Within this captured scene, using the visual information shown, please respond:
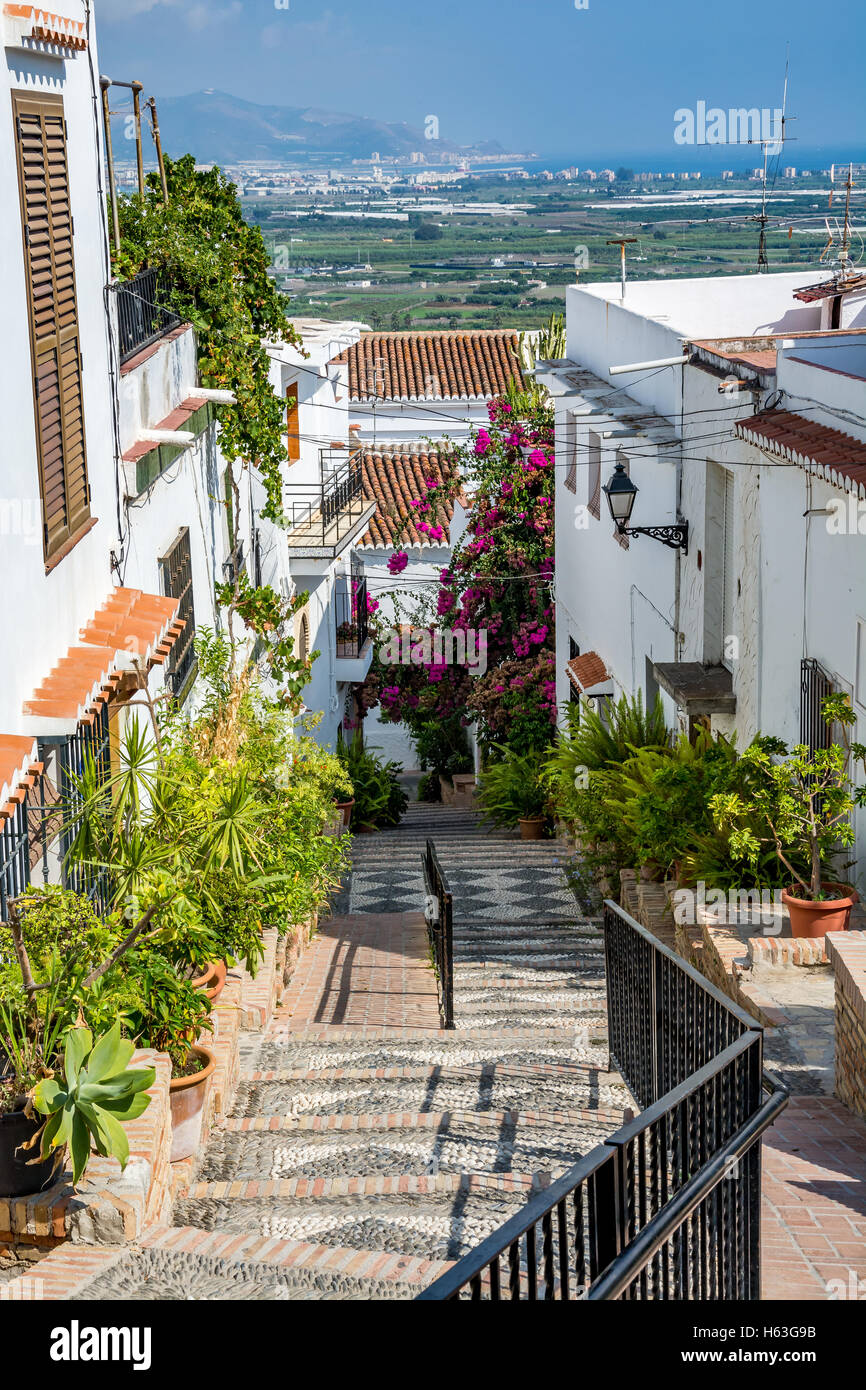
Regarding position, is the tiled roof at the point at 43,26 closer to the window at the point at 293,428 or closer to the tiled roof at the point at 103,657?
the tiled roof at the point at 103,657

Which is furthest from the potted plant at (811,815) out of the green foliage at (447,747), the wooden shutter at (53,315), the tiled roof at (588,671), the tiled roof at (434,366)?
the tiled roof at (434,366)

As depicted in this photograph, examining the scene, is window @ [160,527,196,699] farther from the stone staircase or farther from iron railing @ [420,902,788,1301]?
iron railing @ [420,902,788,1301]

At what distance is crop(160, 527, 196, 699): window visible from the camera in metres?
10.6

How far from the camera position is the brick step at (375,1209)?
5.42 meters

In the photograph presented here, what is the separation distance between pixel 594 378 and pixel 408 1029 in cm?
1092

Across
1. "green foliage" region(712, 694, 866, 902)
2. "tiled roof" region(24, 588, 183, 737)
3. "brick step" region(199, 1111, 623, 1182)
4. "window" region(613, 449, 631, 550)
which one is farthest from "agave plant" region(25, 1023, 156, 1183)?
"window" region(613, 449, 631, 550)

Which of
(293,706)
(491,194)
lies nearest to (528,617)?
(293,706)

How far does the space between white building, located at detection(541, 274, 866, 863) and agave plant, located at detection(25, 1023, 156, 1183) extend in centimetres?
544

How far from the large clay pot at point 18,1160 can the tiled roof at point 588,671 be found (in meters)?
13.2

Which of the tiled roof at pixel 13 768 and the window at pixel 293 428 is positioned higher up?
the window at pixel 293 428

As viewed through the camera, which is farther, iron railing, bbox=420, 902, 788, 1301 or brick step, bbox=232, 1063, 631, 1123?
brick step, bbox=232, 1063, 631, 1123

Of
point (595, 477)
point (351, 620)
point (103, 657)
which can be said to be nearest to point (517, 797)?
point (595, 477)

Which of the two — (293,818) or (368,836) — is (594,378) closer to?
(368,836)
